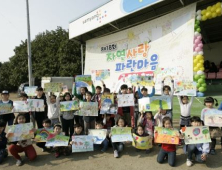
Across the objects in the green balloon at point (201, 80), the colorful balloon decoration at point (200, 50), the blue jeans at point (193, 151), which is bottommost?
the blue jeans at point (193, 151)

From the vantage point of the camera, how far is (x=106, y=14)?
11578 millimetres

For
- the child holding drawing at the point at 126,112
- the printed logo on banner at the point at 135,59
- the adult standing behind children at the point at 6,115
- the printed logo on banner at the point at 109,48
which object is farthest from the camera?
the printed logo on banner at the point at 109,48

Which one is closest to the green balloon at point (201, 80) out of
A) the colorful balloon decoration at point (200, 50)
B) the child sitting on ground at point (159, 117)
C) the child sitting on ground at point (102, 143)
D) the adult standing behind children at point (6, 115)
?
the colorful balloon decoration at point (200, 50)

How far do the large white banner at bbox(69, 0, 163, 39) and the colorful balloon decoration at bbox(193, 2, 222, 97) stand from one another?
2182mm

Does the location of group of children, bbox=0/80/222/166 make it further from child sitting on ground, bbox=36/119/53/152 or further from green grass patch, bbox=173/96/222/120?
green grass patch, bbox=173/96/222/120

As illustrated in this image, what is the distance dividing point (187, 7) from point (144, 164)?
785cm

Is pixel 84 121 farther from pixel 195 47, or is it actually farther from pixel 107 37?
pixel 107 37

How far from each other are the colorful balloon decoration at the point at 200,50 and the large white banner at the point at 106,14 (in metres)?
2.18

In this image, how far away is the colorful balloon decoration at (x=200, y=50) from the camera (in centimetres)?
782

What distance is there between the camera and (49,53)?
2356cm

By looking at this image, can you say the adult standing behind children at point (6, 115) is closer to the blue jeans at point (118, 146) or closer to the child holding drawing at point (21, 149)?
the child holding drawing at point (21, 149)

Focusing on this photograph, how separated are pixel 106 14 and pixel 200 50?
20.3ft

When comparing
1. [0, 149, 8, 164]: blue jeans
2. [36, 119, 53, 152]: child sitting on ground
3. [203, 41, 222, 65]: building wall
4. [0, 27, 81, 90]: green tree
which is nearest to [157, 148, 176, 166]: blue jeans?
[36, 119, 53, 152]: child sitting on ground

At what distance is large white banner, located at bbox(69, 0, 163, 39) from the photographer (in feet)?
31.8
